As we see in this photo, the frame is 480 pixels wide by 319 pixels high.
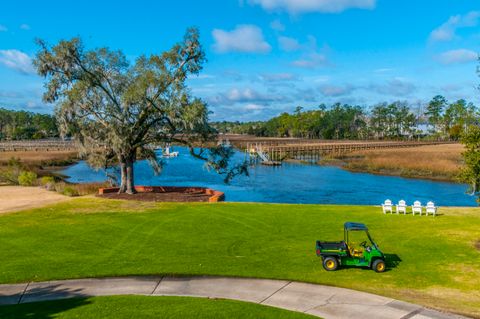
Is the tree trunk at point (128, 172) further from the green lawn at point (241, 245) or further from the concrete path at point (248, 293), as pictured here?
the concrete path at point (248, 293)

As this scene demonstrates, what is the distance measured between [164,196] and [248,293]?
785 inches

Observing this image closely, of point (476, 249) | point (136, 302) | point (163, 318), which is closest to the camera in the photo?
point (163, 318)

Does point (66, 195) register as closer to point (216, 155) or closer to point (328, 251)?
point (216, 155)

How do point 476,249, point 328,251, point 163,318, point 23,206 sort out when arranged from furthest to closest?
point 23,206 < point 476,249 < point 328,251 < point 163,318

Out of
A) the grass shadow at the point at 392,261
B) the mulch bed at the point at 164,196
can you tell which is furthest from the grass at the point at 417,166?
the grass shadow at the point at 392,261

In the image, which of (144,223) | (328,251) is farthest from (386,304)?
(144,223)

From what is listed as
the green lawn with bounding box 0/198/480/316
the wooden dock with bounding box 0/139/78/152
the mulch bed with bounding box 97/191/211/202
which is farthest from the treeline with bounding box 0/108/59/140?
the green lawn with bounding box 0/198/480/316

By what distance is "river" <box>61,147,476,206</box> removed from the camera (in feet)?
151

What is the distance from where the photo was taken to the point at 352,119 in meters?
194

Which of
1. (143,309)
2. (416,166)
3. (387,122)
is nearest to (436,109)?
(387,122)

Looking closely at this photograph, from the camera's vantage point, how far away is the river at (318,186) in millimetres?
46156

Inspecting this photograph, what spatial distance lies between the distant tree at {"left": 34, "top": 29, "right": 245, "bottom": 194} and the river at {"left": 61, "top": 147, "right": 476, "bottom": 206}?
14.7m

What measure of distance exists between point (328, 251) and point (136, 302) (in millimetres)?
6809

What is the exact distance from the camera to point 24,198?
32.1 m
